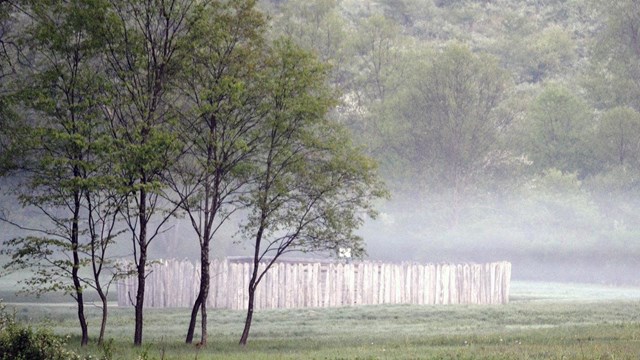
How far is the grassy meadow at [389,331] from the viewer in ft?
71.0

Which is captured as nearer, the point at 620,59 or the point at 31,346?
the point at 31,346

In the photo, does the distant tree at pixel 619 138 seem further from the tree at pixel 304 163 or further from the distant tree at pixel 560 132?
the tree at pixel 304 163

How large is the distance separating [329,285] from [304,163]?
13.7 meters

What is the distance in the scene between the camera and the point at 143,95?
25.8 meters

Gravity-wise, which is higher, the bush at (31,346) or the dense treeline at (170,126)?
the dense treeline at (170,126)

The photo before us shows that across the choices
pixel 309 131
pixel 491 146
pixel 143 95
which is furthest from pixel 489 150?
pixel 143 95

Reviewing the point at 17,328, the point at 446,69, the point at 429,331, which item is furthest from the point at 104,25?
the point at 446,69

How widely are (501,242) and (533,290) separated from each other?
15076 millimetres

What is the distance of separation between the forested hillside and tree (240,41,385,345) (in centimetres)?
3787

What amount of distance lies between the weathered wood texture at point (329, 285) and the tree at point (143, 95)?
12108 millimetres

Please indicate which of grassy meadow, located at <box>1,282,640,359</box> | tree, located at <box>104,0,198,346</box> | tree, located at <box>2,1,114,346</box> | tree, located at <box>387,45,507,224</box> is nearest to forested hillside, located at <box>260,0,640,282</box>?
tree, located at <box>387,45,507,224</box>

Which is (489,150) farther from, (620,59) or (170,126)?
(170,126)

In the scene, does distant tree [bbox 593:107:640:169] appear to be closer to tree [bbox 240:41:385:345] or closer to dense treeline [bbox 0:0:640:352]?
Result: dense treeline [bbox 0:0:640:352]

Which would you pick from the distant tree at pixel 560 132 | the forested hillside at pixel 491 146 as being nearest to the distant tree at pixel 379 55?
the forested hillside at pixel 491 146
